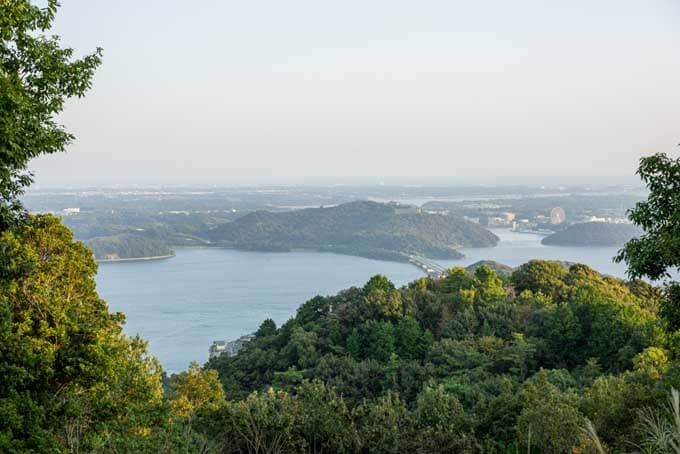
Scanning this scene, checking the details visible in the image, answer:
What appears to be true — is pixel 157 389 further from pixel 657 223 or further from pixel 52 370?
pixel 657 223

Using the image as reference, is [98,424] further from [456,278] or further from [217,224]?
[217,224]

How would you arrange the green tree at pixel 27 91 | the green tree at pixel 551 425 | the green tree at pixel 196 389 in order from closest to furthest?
the green tree at pixel 27 91, the green tree at pixel 551 425, the green tree at pixel 196 389

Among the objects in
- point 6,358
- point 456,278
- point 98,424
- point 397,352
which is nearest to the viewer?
point 6,358

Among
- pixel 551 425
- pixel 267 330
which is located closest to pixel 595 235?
pixel 267 330

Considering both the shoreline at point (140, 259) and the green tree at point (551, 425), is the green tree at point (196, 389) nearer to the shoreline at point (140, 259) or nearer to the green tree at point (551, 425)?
the green tree at point (551, 425)

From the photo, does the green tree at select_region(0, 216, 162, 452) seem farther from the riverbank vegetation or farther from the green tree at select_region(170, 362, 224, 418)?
the green tree at select_region(170, 362, 224, 418)

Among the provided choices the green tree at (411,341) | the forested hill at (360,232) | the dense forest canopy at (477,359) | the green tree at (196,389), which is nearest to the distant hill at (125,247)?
the forested hill at (360,232)

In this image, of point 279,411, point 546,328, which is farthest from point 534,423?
point 546,328
